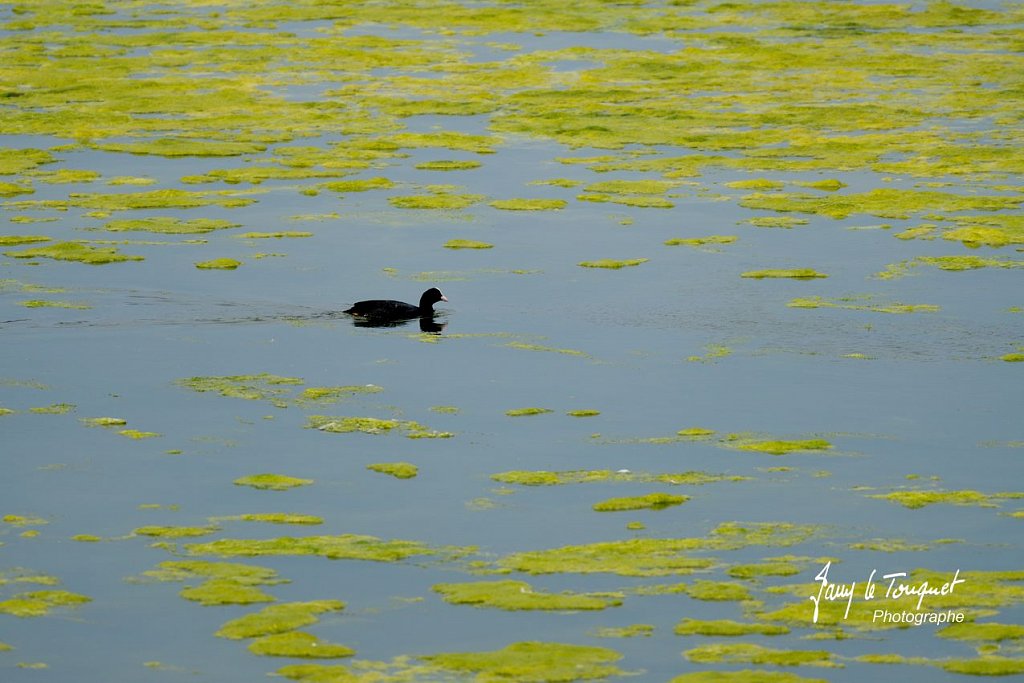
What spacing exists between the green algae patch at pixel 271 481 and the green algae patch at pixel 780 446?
11.8 ft

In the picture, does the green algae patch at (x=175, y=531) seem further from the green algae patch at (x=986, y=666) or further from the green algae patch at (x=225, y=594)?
the green algae patch at (x=986, y=666)

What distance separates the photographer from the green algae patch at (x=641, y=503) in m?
12.0

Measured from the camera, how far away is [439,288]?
18688 mm

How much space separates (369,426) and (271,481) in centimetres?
158

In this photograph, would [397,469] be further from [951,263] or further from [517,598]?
→ [951,263]

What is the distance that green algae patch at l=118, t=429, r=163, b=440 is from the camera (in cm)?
1366

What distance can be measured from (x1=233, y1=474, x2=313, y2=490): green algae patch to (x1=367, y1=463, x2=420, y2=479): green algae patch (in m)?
0.58

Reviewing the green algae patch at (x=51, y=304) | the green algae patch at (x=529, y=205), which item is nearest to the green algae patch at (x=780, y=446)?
the green algae patch at (x=51, y=304)

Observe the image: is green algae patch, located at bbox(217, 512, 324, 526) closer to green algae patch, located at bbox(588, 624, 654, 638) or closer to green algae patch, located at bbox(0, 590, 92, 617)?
green algae patch, located at bbox(0, 590, 92, 617)

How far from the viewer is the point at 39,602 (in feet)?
33.5

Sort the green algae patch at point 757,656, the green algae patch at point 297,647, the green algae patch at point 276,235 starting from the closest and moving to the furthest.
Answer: the green algae patch at point 757,656
the green algae patch at point 297,647
the green algae patch at point 276,235

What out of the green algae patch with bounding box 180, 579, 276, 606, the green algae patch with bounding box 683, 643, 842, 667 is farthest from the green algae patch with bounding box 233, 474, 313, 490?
the green algae patch with bounding box 683, 643, 842, 667

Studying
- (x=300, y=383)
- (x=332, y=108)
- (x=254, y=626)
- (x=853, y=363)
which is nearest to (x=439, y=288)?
(x=300, y=383)

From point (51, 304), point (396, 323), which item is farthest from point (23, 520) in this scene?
point (51, 304)
